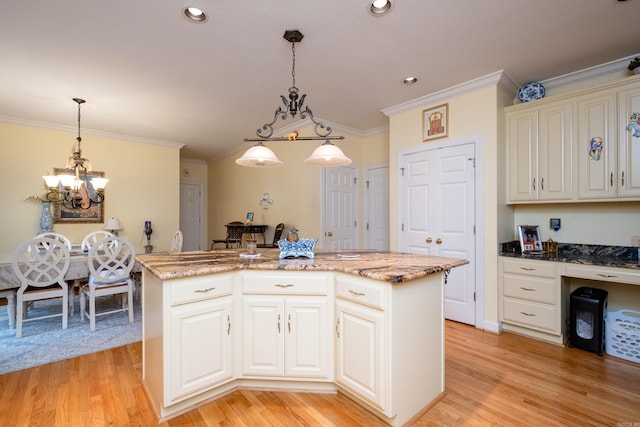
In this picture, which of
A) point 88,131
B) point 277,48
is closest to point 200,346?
point 277,48

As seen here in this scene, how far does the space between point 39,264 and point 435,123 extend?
4.51 m

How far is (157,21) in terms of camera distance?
2.21 m

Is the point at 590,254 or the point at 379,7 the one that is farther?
the point at 590,254

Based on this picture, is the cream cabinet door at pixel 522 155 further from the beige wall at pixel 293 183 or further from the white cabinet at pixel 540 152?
the beige wall at pixel 293 183

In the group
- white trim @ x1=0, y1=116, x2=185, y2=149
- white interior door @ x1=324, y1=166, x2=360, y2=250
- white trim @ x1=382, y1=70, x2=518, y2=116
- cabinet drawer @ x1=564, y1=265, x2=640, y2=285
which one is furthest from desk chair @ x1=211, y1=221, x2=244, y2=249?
cabinet drawer @ x1=564, y1=265, x2=640, y2=285

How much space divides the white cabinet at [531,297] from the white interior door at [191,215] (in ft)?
21.6

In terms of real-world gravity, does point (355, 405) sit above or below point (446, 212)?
below

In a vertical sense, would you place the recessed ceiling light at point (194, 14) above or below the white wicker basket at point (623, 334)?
above

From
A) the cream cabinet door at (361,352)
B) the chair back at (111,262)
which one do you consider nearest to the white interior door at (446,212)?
the cream cabinet door at (361,352)

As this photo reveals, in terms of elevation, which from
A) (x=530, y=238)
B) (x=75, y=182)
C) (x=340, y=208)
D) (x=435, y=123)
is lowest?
(x=530, y=238)

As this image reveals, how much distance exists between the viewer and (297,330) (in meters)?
1.99

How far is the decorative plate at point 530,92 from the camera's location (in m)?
3.13

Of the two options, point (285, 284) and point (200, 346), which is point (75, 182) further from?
point (285, 284)

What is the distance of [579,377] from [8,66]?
563 centimetres
